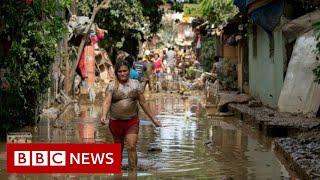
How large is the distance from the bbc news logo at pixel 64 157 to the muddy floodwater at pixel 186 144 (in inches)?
78.5

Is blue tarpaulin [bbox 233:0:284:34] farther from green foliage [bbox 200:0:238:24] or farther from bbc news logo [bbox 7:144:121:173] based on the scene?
green foliage [bbox 200:0:238:24]

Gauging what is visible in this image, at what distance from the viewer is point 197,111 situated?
757 inches

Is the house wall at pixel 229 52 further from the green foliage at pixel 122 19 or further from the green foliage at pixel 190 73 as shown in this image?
the green foliage at pixel 190 73

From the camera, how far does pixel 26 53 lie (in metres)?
12.5

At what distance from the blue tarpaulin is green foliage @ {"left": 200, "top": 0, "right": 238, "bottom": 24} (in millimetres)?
11386

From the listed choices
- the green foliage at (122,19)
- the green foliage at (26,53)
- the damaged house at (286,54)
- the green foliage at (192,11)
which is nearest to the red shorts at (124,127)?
the green foliage at (26,53)

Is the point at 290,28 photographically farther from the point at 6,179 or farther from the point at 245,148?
the point at 6,179

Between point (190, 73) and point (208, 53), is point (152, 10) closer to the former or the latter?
point (208, 53)

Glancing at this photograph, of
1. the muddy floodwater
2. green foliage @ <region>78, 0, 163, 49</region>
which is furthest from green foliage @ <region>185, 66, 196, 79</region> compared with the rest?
the muddy floodwater

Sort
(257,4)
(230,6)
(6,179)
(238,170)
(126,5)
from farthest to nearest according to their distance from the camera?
(126,5) → (230,6) → (257,4) → (238,170) → (6,179)

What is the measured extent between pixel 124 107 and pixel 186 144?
3.41 meters

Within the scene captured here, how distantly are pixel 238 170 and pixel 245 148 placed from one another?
2275 millimetres

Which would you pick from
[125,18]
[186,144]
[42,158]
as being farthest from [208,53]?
[42,158]

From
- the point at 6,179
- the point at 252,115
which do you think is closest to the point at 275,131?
the point at 252,115
